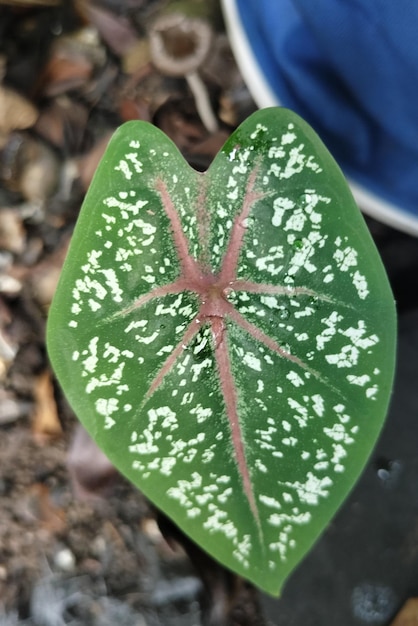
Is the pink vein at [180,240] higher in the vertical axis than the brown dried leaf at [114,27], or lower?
lower

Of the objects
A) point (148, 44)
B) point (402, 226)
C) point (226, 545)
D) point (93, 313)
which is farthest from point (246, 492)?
point (148, 44)

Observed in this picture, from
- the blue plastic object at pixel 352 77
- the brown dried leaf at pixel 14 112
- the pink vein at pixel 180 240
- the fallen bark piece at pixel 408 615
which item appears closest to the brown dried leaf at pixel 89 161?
the brown dried leaf at pixel 14 112

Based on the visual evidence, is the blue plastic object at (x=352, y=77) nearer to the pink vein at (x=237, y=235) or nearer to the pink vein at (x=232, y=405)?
the pink vein at (x=237, y=235)

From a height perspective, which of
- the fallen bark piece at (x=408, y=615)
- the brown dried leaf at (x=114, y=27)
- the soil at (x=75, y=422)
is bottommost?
the fallen bark piece at (x=408, y=615)

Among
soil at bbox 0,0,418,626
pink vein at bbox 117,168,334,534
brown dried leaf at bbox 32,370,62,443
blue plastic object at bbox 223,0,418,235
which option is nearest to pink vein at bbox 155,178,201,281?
pink vein at bbox 117,168,334,534

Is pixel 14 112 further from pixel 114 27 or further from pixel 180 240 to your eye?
pixel 180 240

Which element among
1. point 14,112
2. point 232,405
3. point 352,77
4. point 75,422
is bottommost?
point 75,422

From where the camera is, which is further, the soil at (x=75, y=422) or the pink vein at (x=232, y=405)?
the soil at (x=75, y=422)

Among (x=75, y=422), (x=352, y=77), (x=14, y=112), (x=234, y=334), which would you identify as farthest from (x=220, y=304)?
(x=14, y=112)
